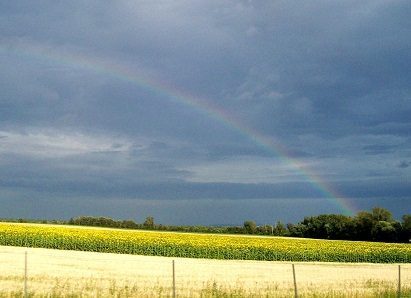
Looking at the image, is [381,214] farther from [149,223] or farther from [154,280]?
[154,280]

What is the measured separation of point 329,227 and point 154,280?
241 ft

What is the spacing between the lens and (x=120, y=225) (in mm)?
108688

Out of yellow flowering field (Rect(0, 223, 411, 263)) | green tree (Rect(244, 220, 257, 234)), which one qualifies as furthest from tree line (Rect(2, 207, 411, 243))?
yellow flowering field (Rect(0, 223, 411, 263))

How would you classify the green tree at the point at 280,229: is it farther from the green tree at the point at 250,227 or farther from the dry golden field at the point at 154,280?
the dry golden field at the point at 154,280

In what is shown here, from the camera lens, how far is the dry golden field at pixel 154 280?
21.3 meters

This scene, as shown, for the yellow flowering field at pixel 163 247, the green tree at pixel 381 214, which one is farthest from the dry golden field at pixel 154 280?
the green tree at pixel 381 214

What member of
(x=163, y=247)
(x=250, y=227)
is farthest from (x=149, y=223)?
(x=163, y=247)

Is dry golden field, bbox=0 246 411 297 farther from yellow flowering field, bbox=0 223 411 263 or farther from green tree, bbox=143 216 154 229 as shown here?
green tree, bbox=143 216 154 229

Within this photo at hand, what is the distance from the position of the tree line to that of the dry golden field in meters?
50.7

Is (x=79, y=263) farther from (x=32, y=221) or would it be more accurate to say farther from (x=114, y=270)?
(x=32, y=221)

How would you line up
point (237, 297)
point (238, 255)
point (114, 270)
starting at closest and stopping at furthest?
point (237, 297)
point (114, 270)
point (238, 255)

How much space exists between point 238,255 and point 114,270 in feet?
63.8

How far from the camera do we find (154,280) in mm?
28172

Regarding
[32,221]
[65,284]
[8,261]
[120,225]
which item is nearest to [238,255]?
[8,261]
